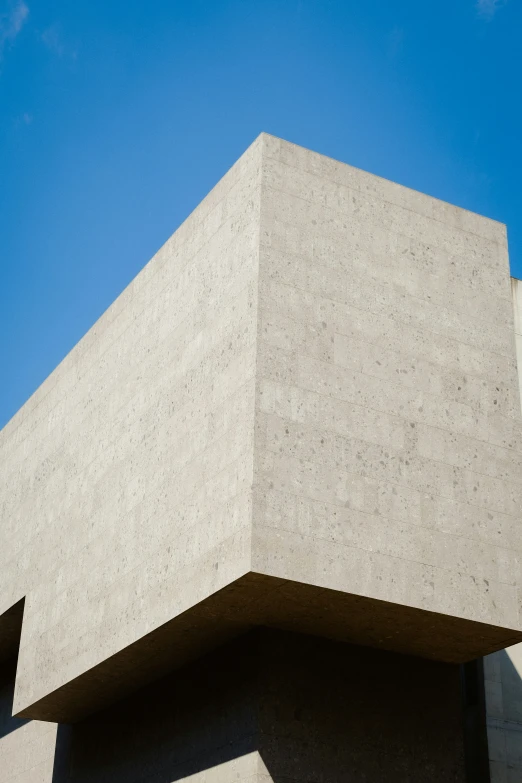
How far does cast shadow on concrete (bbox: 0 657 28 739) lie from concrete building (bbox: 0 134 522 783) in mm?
5219

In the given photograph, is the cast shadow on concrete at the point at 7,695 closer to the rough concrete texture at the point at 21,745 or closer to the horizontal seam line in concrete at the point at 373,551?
the rough concrete texture at the point at 21,745

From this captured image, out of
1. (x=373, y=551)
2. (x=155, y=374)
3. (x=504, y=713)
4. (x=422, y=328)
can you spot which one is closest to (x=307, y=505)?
(x=373, y=551)

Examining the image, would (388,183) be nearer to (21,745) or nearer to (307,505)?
(307,505)

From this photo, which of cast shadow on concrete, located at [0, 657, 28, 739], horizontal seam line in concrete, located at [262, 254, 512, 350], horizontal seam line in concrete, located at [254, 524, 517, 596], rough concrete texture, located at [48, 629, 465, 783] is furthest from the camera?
cast shadow on concrete, located at [0, 657, 28, 739]

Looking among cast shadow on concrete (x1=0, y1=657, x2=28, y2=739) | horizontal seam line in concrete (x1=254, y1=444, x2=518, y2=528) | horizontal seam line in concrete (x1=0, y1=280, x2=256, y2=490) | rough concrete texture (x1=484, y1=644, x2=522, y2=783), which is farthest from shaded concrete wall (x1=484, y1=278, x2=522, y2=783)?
cast shadow on concrete (x1=0, y1=657, x2=28, y2=739)

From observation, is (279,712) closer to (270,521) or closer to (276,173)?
(270,521)

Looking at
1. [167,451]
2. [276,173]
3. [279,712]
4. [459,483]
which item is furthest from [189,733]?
[276,173]

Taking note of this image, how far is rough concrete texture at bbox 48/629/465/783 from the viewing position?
1100 cm

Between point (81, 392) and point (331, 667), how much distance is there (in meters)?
5.84

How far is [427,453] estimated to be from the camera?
36.2ft

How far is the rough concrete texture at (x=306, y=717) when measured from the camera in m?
11.0

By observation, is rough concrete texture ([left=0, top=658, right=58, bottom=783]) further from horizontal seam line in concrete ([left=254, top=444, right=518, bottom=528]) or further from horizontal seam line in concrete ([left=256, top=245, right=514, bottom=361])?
horizontal seam line in concrete ([left=256, top=245, right=514, bottom=361])

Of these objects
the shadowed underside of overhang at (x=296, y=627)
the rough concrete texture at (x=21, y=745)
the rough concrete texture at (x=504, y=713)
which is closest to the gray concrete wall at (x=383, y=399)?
the shadowed underside of overhang at (x=296, y=627)

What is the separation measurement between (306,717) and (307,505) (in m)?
2.53
